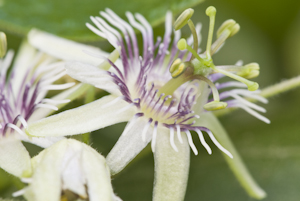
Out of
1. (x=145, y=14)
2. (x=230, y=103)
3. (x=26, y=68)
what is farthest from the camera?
(x=145, y=14)

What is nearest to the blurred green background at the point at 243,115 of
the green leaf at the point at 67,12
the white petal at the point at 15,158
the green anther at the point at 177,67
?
the green leaf at the point at 67,12

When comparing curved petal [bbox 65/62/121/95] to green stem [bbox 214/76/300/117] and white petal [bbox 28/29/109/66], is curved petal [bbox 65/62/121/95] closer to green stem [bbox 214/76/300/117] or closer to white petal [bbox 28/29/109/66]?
white petal [bbox 28/29/109/66]

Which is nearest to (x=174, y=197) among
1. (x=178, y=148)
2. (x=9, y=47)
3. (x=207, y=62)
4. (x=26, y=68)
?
(x=178, y=148)

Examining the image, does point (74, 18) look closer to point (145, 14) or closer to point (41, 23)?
point (41, 23)

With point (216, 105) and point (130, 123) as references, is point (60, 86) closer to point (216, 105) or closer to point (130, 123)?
point (130, 123)

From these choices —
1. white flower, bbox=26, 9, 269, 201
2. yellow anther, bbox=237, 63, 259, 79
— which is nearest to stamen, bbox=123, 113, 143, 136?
white flower, bbox=26, 9, 269, 201

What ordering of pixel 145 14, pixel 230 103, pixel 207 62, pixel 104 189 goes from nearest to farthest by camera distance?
1. pixel 104 189
2. pixel 207 62
3. pixel 230 103
4. pixel 145 14

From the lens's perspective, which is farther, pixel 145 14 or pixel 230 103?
pixel 145 14
